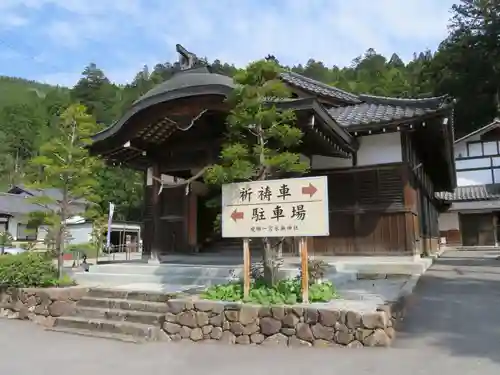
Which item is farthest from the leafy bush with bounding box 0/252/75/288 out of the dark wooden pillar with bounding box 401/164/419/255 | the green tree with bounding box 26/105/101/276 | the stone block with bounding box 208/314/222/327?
the dark wooden pillar with bounding box 401/164/419/255

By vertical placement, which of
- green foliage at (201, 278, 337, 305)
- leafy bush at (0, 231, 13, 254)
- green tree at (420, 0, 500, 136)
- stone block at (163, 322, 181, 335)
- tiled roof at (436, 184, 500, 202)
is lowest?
stone block at (163, 322, 181, 335)

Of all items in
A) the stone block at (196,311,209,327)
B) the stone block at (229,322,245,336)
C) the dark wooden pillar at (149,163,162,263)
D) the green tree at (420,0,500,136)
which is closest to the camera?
the stone block at (229,322,245,336)

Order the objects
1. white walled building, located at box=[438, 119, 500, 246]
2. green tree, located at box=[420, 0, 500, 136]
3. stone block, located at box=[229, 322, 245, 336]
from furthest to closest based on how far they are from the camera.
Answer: green tree, located at box=[420, 0, 500, 136] → white walled building, located at box=[438, 119, 500, 246] → stone block, located at box=[229, 322, 245, 336]

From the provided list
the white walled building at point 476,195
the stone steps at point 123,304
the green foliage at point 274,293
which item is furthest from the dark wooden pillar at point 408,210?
the white walled building at point 476,195

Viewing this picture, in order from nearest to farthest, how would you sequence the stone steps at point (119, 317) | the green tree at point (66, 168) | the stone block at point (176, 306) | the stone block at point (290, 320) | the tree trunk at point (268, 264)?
1. the stone block at point (290, 320)
2. the stone block at point (176, 306)
3. the stone steps at point (119, 317)
4. the tree trunk at point (268, 264)
5. the green tree at point (66, 168)

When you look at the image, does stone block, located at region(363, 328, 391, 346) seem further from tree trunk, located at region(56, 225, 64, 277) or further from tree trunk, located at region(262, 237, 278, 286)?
tree trunk, located at region(56, 225, 64, 277)

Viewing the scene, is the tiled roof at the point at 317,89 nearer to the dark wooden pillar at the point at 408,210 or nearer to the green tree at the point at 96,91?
the dark wooden pillar at the point at 408,210

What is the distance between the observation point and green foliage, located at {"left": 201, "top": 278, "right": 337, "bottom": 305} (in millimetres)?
6355

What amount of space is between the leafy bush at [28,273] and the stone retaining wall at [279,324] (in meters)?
3.66

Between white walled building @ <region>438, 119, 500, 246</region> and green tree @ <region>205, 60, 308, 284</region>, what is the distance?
79.6ft

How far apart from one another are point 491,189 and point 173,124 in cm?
2555

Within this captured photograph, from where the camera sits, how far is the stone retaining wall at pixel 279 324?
5.52m

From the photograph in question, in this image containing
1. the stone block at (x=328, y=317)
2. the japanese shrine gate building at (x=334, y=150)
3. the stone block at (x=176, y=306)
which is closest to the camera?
the stone block at (x=328, y=317)

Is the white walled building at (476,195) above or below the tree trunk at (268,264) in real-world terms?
above
